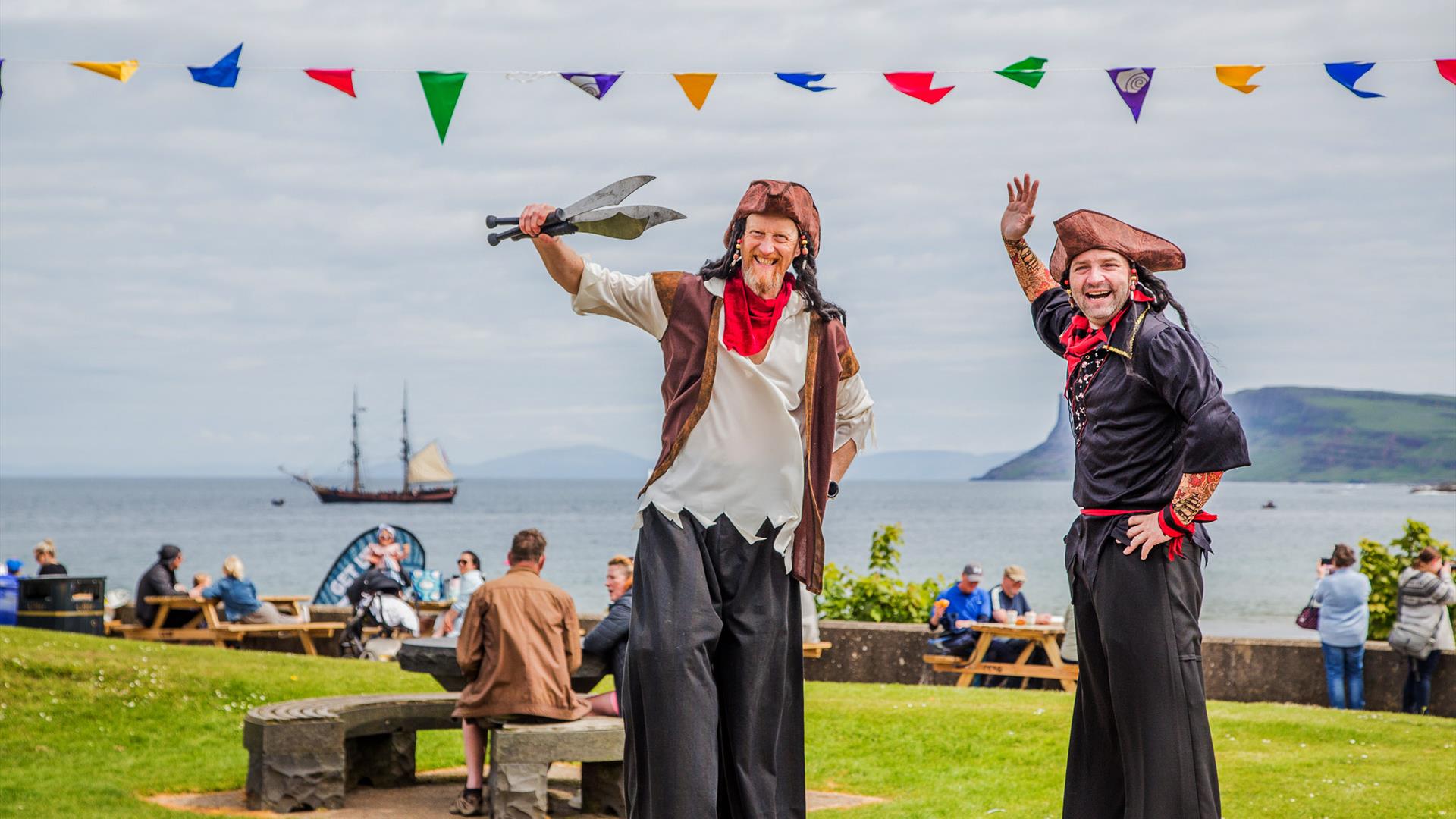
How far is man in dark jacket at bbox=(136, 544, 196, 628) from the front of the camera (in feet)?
55.6

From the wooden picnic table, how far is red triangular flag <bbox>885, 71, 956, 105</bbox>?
6153 millimetres

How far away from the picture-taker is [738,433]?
13.9ft

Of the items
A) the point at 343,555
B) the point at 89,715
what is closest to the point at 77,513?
the point at 343,555

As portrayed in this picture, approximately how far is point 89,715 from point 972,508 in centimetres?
11258

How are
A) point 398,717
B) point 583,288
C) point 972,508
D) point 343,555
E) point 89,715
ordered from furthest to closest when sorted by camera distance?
point 972,508, point 343,555, point 89,715, point 398,717, point 583,288

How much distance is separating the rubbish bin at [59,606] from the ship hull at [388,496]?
9122cm

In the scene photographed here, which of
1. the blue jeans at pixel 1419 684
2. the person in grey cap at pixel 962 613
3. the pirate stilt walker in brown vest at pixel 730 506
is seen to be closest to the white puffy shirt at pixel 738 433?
the pirate stilt walker in brown vest at pixel 730 506

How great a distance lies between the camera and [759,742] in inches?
166

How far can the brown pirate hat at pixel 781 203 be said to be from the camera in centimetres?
430

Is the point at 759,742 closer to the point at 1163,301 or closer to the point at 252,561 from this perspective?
the point at 1163,301

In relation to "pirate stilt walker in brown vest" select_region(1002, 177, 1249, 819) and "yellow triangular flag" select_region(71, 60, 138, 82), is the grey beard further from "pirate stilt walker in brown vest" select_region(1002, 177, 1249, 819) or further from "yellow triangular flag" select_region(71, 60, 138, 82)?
"yellow triangular flag" select_region(71, 60, 138, 82)

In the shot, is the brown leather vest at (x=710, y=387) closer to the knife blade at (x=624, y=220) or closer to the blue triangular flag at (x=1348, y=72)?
the knife blade at (x=624, y=220)

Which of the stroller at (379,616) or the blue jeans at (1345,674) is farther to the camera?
the stroller at (379,616)

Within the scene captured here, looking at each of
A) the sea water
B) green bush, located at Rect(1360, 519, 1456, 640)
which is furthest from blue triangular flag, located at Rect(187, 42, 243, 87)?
the sea water
